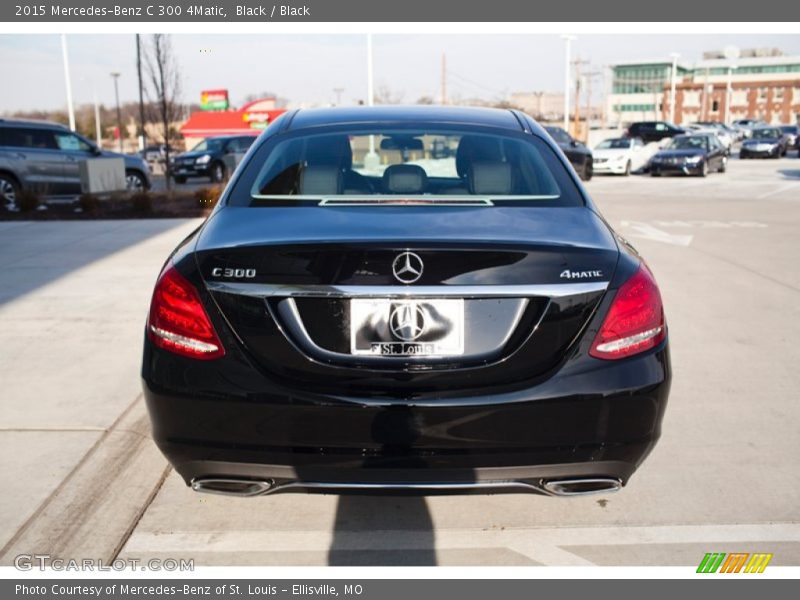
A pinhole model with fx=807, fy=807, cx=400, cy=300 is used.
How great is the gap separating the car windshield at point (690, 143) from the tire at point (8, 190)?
71.0 ft

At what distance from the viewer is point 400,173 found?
3723 mm

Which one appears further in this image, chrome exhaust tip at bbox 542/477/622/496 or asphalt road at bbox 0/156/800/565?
asphalt road at bbox 0/156/800/565

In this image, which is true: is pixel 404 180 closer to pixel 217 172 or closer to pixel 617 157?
pixel 217 172

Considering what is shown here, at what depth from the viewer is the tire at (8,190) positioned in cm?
1645

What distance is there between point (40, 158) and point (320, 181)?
616 inches

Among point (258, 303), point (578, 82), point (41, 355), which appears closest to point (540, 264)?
point (258, 303)

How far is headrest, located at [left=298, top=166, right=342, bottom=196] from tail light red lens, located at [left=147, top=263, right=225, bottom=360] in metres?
0.92

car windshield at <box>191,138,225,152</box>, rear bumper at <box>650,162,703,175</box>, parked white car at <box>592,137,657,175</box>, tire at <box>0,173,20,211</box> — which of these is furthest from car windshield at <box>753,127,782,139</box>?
tire at <box>0,173,20,211</box>

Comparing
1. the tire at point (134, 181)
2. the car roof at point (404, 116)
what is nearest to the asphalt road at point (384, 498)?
the car roof at point (404, 116)

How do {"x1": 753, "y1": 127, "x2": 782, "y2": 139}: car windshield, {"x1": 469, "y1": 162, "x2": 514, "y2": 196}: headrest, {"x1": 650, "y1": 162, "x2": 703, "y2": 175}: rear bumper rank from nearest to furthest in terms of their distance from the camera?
{"x1": 469, "y1": 162, "x2": 514, "y2": 196}: headrest, {"x1": 650, "y1": 162, "x2": 703, "y2": 175}: rear bumper, {"x1": 753, "y1": 127, "x2": 782, "y2": 139}: car windshield

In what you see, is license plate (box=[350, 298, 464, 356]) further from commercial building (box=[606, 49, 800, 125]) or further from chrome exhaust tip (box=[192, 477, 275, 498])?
commercial building (box=[606, 49, 800, 125])

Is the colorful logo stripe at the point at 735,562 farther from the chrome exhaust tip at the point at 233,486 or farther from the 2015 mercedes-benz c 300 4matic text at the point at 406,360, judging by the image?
the chrome exhaust tip at the point at 233,486

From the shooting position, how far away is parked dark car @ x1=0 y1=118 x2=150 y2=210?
1666cm

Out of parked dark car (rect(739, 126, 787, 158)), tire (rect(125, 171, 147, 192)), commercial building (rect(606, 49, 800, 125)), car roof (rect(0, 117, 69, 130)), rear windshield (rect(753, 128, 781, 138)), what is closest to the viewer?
car roof (rect(0, 117, 69, 130))
